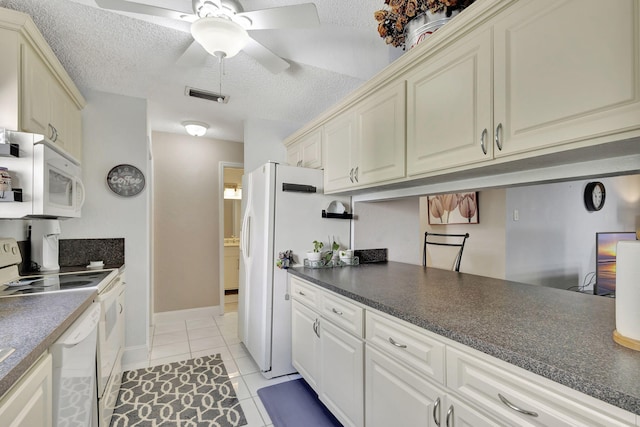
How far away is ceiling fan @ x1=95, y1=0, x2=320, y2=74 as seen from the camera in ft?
4.52

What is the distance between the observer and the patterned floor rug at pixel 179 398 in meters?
1.89

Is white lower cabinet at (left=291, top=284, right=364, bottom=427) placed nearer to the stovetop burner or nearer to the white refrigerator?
the white refrigerator

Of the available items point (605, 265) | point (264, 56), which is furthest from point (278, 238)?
point (605, 265)

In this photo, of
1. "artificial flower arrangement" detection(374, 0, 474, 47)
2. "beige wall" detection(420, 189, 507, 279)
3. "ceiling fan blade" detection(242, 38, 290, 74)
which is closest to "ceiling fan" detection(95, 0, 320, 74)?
"ceiling fan blade" detection(242, 38, 290, 74)

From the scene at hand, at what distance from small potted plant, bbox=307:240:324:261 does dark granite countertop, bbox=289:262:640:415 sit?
0.40 m

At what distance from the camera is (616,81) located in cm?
91

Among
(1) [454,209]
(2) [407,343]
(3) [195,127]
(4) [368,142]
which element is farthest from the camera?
(1) [454,209]

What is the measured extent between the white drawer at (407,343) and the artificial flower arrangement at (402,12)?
4.87 ft

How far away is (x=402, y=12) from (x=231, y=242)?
4.65m

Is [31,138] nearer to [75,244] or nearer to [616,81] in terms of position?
[75,244]

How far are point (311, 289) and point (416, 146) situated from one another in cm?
115

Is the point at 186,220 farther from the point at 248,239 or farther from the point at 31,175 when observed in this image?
the point at 31,175

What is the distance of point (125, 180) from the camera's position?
2.68 meters

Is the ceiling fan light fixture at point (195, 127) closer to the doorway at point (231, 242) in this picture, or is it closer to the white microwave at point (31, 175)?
the doorway at point (231, 242)
